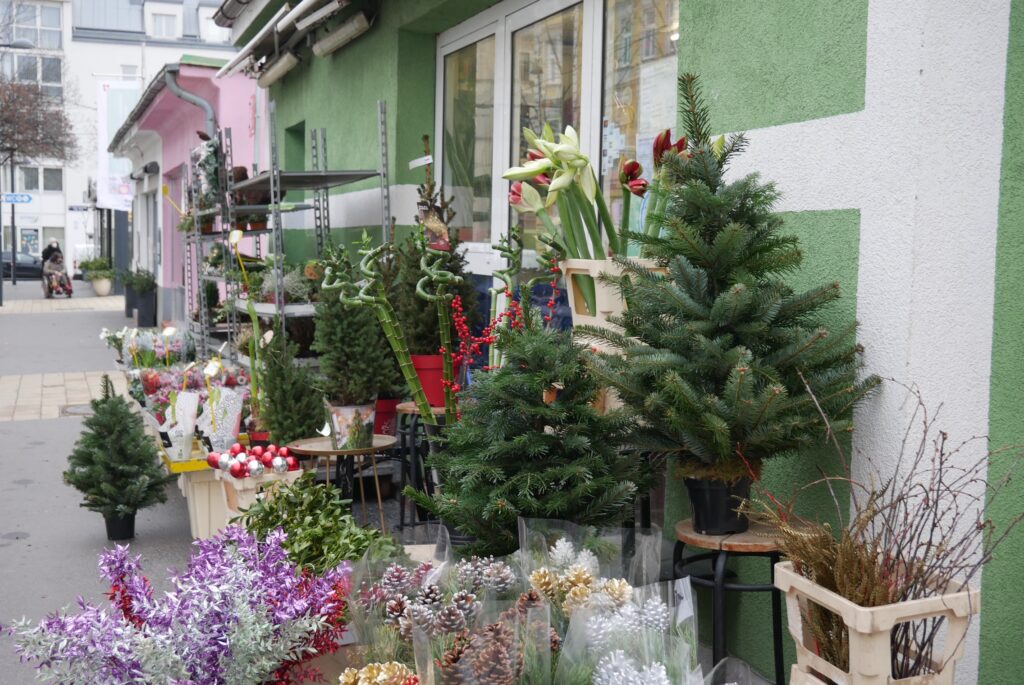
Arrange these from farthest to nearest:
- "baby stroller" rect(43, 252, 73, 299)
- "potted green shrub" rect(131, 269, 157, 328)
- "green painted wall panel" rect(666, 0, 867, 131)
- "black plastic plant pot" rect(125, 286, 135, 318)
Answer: "baby stroller" rect(43, 252, 73, 299) < "black plastic plant pot" rect(125, 286, 135, 318) < "potted green shrub" rect(131, 269, 157, 328) < "green painted wall panel" rect(666, 0, 867, 131)

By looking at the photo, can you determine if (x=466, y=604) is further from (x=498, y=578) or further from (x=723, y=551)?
(x=723, y=551)

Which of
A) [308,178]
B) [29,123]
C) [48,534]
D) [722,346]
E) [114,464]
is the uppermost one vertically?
[29,123]

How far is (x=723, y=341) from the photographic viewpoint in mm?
2844

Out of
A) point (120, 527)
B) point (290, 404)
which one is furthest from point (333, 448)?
point (120, 527)

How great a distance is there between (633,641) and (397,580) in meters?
0.57

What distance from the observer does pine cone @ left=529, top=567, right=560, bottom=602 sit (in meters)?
2.21

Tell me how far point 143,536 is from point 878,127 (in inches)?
185

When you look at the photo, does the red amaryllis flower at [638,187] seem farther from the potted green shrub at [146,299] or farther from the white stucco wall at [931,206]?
the potted green shrub at [146,299]

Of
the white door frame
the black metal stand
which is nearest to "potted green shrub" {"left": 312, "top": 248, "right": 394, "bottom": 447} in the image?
the white door frame

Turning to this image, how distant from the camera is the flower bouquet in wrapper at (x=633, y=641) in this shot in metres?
1.86

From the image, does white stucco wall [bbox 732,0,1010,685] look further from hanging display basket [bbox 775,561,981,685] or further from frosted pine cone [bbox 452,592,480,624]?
frosted pine cone [bbox 452,592,480,624]

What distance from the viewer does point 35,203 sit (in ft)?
151

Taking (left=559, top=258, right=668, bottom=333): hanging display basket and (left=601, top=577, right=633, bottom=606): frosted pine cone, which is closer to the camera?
(left=601, top=577, right=633, bottom=606): frosted pine cone

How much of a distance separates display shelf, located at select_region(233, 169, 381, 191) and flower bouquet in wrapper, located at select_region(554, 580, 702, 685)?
202 inches
